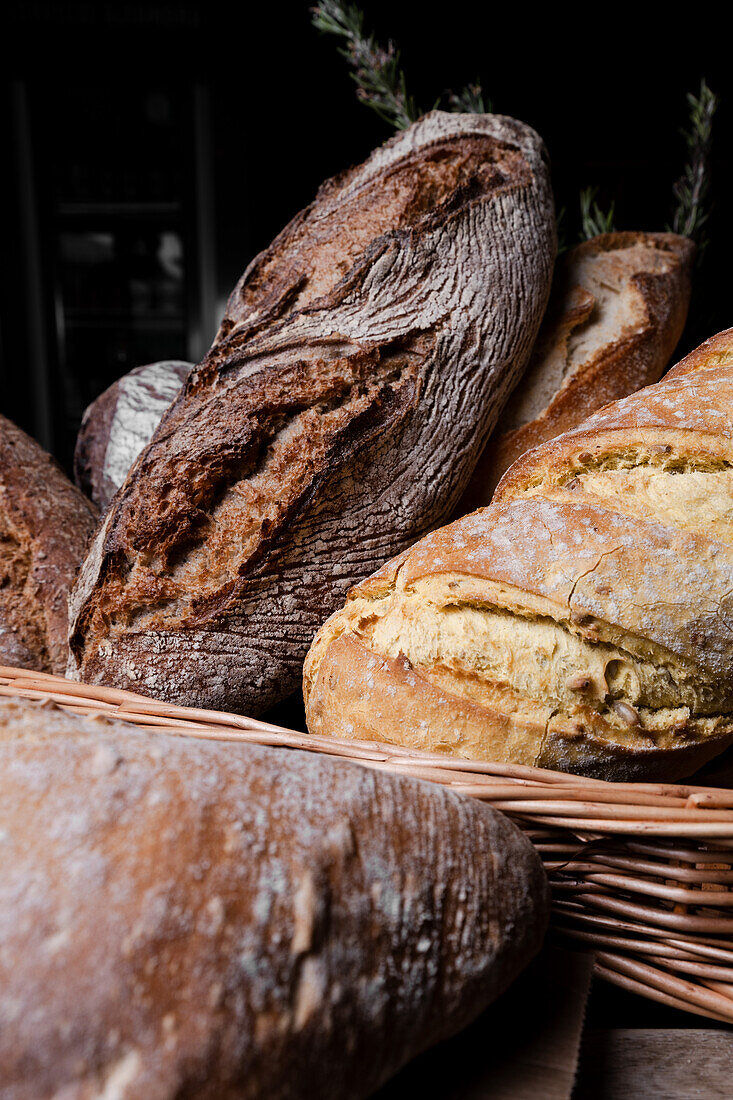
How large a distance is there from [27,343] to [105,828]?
4154 mm

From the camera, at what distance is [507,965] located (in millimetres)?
628

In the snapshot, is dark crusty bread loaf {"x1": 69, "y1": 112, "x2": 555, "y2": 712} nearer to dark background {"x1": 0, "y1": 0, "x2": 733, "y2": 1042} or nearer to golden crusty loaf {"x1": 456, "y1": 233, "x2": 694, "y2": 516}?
golden crusty loaf {"x1": 456, "y1": 233, "x2": 694, "y2": 516}

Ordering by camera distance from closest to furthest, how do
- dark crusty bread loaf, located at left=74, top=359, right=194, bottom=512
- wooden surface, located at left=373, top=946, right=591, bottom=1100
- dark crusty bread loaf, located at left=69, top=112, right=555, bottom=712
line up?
wooden surface, located at left=373, top=946, right=591, bottom=1100, dark crusty bread loaf, located at left=69, top=112, right=555, bottom=712, dark crusty bread loaf, located at left=74, top=359, right=194, bottom=512

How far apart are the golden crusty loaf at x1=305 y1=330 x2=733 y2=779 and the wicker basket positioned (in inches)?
5.2

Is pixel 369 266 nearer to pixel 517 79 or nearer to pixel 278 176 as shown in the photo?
pixel 517 79

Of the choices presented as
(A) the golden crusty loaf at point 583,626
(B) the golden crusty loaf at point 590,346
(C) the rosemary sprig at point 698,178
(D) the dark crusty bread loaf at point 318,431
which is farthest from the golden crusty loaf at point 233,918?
(C) the rosemary sprig at point 698,178

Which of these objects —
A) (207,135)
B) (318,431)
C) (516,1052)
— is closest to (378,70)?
(318,431)

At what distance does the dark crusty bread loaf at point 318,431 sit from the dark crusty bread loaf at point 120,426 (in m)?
0.29

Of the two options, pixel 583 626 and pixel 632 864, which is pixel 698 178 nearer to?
pixel 583 626

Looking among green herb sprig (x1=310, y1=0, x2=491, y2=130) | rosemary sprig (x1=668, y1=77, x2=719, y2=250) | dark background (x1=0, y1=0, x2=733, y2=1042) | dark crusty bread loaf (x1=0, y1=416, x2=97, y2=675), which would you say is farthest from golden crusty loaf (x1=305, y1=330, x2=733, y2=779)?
dark background (x1=0, y1=0, x2=733, y2=1042)

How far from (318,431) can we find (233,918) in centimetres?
75

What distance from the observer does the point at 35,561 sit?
1.31 metres

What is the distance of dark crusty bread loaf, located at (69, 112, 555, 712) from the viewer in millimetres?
1131

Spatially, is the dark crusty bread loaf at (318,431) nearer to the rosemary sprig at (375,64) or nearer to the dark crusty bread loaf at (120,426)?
the dark crusty bread loaf at (120,426)
